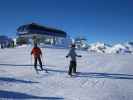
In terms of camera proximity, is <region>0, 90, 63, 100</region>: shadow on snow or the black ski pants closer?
<region>0, 90, 63, 100</region>: shadow on snow

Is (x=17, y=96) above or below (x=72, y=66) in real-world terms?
below

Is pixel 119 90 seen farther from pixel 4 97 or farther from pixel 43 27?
pixel 43 27

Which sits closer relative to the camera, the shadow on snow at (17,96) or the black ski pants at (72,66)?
the shadow on snow at (17,96)

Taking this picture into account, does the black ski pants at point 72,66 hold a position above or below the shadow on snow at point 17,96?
above

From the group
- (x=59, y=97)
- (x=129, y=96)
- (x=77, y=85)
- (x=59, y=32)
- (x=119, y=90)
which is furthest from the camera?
(x=59, y=32)

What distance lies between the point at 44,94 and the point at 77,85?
8.77 feet

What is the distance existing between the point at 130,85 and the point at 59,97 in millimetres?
4897

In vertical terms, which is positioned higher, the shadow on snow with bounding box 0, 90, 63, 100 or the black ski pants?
the black ski pants

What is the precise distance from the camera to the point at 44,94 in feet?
33.0

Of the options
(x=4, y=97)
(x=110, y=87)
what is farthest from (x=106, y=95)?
(x=4, y=97)

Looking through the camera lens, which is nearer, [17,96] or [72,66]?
[17,96]

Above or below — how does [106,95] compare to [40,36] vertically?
below

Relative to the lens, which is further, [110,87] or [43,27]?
[43,27]

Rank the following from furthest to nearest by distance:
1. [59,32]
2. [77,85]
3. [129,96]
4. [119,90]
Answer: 1. [59,32]
2. [77,85]
3. [119,90]
4. [129,96]
